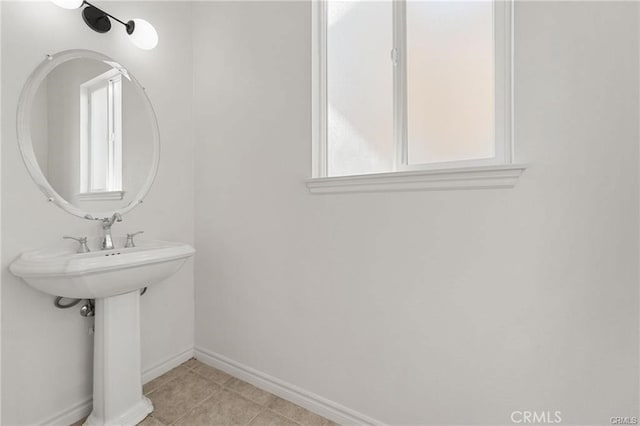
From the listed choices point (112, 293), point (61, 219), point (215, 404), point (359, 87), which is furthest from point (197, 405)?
point (359, 87)

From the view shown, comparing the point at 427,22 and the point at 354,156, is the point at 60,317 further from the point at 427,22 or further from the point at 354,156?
the point at 427,22

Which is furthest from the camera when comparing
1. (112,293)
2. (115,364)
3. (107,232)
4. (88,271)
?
(107,232)

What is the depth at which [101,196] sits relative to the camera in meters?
1.44

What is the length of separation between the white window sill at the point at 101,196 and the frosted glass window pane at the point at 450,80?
153 cm

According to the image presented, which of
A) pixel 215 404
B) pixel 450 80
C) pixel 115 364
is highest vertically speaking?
pixel 450 80

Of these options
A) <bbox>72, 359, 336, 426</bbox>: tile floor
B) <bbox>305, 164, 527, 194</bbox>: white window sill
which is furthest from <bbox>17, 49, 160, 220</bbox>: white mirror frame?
<bbox>305, 164, 527, 194</bbox>: white window sill

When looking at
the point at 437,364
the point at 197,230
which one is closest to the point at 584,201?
the point at 437,364

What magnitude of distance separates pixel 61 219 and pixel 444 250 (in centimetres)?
172

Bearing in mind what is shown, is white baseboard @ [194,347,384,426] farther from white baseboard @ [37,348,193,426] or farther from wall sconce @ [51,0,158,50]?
wall sconce @ [51,0,158,50]

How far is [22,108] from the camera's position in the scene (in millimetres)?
1190

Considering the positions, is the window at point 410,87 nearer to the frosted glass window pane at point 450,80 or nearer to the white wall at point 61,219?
the frosted glass window pane at point 450,80

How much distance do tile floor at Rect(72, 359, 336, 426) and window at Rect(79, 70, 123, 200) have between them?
1117mm

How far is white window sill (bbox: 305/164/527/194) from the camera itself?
979 millimetres

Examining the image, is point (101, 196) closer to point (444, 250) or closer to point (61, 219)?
point (61, 219)
